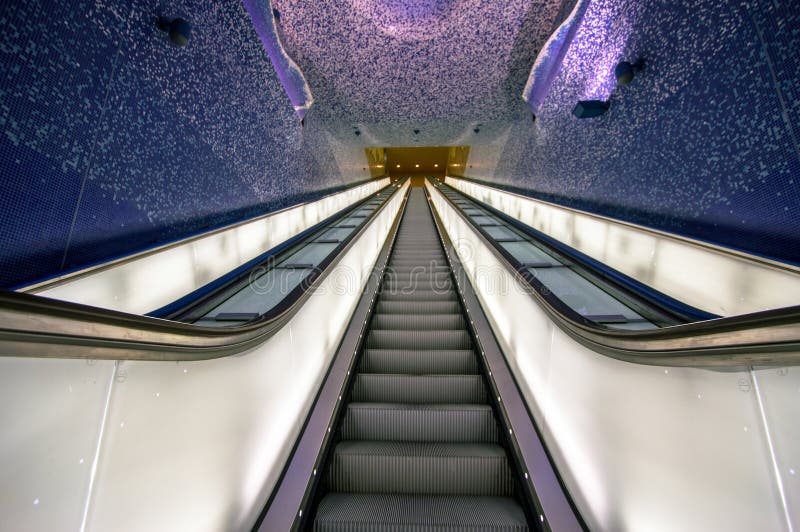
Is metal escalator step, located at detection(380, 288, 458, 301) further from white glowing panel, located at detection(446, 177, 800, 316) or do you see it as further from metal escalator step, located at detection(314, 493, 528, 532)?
metal escalator step, located at detection(314, 493, 528, 532)

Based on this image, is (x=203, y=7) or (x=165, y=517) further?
(x=203, y=7)

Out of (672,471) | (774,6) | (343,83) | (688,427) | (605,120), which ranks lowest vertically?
(672,471)

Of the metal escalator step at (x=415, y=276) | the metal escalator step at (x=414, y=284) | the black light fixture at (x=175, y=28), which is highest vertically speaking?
the black light fixture at (x=175, y=28)

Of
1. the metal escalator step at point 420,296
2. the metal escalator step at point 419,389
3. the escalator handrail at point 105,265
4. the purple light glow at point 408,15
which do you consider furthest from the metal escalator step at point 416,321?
the purple light glow at point 408,15

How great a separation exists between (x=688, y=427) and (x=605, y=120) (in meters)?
3.35

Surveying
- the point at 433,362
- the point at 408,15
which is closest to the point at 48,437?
the point at 433,362

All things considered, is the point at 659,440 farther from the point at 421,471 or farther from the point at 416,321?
the point at 416,321

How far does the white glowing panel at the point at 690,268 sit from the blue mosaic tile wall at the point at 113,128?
3.45 metres

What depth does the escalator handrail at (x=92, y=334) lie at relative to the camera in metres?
0.70

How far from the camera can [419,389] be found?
2766 mm

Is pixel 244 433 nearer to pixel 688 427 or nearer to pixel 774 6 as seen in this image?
pixel 688 427

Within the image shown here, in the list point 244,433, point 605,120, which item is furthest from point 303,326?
point 605,120

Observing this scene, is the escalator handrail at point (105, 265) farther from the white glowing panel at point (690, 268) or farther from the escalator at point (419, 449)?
the white glowing panel at point (690, 268)

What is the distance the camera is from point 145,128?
2.27m
